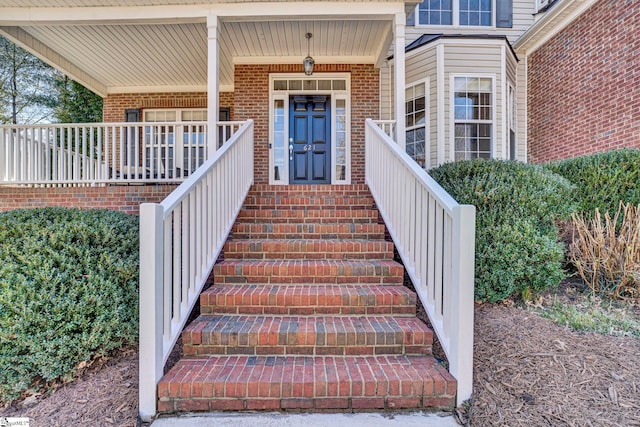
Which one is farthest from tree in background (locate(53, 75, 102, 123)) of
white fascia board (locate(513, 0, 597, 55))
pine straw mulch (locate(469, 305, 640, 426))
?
pine straw mulch (locate(469, 305, 640, 426))

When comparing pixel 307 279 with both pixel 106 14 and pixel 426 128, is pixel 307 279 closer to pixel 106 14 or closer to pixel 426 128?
pixel 426 128

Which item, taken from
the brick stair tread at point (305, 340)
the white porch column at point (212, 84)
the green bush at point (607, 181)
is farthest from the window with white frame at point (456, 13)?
the brick stair tread at point (305, 340)

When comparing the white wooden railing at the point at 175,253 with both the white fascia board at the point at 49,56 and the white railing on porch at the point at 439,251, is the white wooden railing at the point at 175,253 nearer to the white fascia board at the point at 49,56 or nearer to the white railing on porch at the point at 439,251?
the white railing on porch at the point at 439,251

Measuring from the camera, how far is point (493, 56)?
589cm

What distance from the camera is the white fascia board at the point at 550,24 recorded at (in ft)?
18.5

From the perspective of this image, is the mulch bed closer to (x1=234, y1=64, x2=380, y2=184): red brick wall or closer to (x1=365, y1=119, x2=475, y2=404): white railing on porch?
(x1=365, y1=119, x2=475, y2=404): white railing on porch

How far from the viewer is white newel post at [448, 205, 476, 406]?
1925 millimetres

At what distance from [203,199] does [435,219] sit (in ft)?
6.00

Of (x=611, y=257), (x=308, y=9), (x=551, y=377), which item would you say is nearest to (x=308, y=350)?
(x=551, y=377)

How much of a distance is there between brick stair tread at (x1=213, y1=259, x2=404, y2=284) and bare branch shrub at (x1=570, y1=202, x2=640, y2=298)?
1.98 meters

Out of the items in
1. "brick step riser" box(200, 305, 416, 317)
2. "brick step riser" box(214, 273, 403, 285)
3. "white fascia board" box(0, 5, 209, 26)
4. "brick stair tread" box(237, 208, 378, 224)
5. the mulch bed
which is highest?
"white fascia board" box(0, 5, 209, 26)

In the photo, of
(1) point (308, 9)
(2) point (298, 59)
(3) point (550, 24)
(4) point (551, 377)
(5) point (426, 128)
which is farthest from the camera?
(2) point (298, 59)

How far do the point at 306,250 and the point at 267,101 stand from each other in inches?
162

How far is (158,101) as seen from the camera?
7.71 meters
